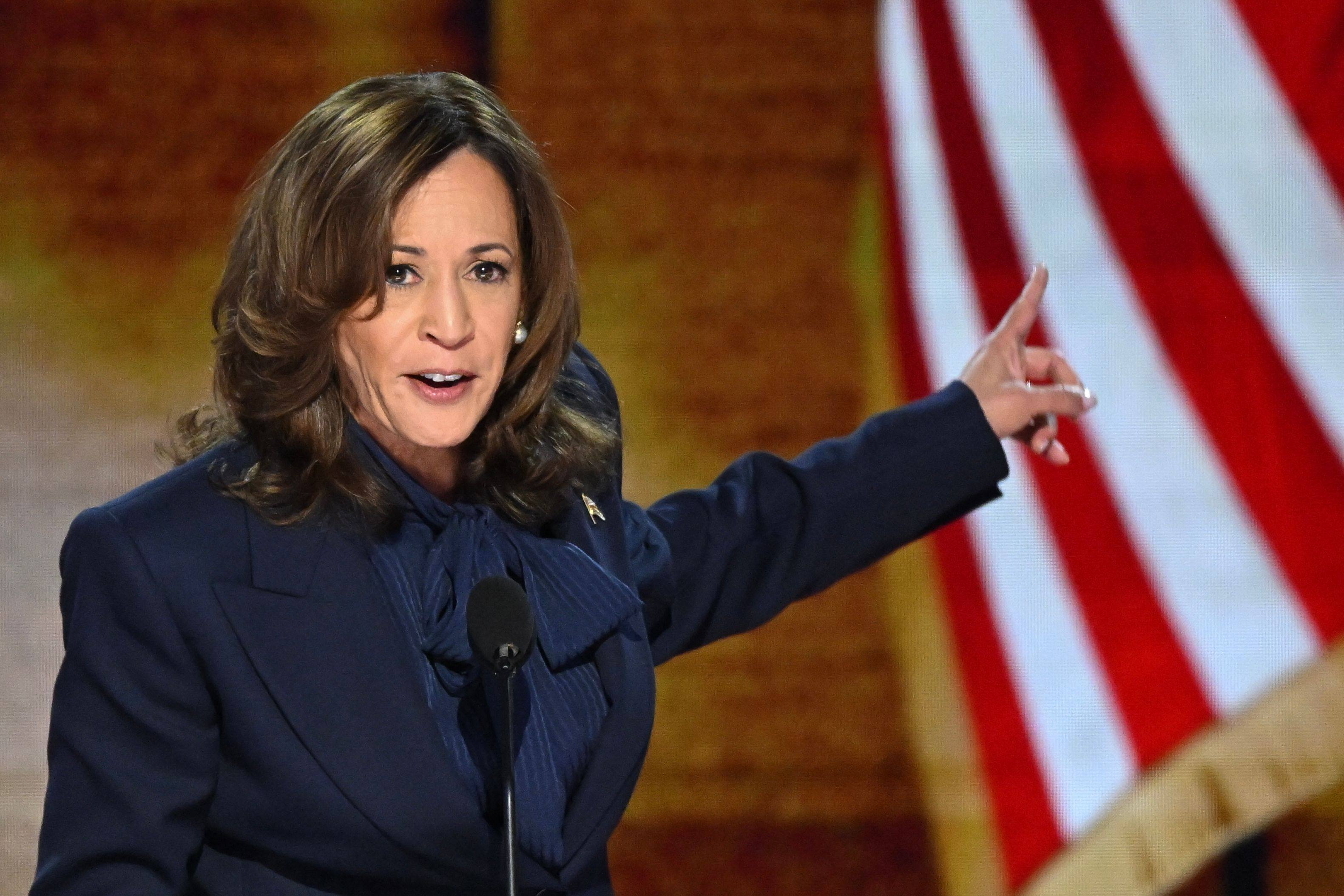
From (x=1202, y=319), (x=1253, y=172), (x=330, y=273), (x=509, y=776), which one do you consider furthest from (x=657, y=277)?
(x=509, y=776)

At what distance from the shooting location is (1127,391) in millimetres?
2178

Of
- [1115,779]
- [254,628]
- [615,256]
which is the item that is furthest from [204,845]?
[1115,779]

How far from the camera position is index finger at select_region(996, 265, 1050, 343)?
142 cm

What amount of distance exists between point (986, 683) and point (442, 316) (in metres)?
1.35

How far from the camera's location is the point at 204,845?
3.41 ft

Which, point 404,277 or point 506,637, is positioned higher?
point 404,277

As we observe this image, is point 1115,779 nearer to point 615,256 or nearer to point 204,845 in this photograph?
point 615,256

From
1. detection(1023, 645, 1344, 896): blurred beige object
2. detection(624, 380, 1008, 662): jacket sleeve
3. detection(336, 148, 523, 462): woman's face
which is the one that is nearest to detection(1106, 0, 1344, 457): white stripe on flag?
detection(1023, 645, 1344, 896): blurred beige object

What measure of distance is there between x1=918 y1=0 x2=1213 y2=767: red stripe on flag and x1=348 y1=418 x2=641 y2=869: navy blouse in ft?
3.88

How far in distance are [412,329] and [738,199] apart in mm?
1105

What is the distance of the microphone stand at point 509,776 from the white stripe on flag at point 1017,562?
1378 millimetres

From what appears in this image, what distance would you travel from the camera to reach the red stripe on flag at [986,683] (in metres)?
2.15

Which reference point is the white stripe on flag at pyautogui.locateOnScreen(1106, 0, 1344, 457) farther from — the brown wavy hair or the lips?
the lips

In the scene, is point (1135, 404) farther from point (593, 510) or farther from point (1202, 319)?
point (593, 510)
